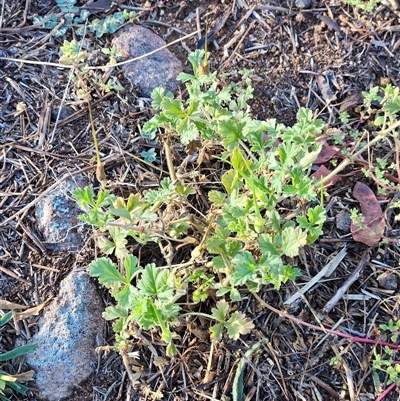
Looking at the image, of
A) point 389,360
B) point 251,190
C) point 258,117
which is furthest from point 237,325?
point 258,117

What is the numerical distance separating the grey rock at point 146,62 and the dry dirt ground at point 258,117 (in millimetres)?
49

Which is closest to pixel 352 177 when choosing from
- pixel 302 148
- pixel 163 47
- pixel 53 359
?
pixel 302 148

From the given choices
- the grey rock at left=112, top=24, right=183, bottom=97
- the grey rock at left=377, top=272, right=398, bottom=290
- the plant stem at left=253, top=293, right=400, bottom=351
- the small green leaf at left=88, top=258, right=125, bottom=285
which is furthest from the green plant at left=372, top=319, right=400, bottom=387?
the grey rock at left=112, top=24, right=183, bottom=97

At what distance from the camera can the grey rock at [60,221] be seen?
2.13 metres

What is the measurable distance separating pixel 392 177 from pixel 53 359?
151 cm

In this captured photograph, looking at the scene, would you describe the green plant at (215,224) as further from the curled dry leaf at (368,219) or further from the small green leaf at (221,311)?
the curled dry leaf at (368,219)

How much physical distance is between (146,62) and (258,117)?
0.57 meters

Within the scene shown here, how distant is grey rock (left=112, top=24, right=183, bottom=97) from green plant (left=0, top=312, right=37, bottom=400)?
3.69 feet

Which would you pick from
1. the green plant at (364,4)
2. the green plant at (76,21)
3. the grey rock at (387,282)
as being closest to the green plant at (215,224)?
the grey rock at (387,282)

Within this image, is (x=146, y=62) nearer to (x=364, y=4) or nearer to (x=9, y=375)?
(x=364, y=4)

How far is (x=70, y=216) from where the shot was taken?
2.17 m

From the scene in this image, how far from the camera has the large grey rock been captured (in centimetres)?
197

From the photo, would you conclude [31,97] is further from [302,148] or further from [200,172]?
[302,148]

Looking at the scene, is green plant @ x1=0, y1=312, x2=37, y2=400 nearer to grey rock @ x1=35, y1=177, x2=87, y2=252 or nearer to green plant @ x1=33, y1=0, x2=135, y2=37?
grey rock @ x1=35, y1=177, x2=87, y2=252
